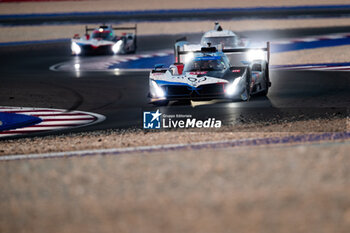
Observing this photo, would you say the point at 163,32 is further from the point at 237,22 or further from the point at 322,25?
the point at 322,25

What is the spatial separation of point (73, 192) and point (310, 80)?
10772 mm

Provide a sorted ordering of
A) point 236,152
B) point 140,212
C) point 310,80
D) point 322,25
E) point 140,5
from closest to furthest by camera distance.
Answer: point 140,212, point 236,152, point 310,80, point 322,25, point 140,5

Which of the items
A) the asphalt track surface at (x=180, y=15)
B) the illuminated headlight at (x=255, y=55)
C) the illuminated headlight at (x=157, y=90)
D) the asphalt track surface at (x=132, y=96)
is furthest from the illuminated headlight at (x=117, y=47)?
the illuminated headlight at (x=157, y=90)

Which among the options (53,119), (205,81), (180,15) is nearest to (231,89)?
(205,81)

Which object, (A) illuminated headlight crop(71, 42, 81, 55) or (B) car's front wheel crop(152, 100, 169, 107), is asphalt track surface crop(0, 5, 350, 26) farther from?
(B) car's front wheel crop(152, 100, 169, 107)

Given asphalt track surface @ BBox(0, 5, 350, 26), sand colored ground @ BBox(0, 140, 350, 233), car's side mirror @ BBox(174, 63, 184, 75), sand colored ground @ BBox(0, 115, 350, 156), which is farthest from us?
asphalt track surface @ BBox(0, 5, 350, 26)

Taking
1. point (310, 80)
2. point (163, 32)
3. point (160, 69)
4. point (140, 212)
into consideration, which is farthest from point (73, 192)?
point (163, 32)

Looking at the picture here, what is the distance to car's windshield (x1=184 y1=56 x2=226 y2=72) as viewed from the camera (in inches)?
536

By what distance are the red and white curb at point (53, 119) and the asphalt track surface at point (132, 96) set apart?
319 mm

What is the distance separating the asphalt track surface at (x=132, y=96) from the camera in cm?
1209

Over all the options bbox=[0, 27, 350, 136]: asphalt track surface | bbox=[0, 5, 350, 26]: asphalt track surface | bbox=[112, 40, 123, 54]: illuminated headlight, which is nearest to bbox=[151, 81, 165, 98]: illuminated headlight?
bbox=[0, 27, 350, 136]: asphalt track surface

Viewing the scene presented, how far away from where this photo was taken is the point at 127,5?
142ft

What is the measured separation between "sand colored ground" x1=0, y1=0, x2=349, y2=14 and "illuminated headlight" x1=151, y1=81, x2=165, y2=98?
94.4 feet

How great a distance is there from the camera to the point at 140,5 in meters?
43.2
